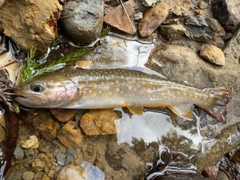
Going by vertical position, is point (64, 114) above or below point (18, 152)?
above

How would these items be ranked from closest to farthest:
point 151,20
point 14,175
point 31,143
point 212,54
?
1. point 14,175
2. point 31,143
3. point 151,20
4. point 212,54

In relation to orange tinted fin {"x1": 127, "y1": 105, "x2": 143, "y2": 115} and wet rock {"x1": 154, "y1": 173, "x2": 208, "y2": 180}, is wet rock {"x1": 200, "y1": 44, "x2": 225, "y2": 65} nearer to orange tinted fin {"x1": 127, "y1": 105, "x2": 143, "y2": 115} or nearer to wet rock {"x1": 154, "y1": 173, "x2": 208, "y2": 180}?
orange tinted fin {"x1": 127, "y1": 105, "x2": 143, "y2": 115}

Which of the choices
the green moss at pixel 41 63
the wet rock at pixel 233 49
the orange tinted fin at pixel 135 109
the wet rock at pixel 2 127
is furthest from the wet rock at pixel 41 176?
the wet rock at pixel 233 49

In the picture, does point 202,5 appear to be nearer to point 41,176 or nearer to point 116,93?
point 116,93

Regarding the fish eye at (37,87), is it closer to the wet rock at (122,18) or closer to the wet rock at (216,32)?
the wet rock at (122,18)

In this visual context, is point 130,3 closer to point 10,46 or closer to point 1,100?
point 10,46

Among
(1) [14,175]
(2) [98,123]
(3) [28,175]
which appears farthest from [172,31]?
(1) [14,175]

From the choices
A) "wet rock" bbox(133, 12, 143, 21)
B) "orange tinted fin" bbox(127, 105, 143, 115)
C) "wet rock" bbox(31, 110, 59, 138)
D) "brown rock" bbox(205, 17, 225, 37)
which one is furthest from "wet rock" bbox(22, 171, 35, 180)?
"brown rock" bbox(205, 17, 225, 37)
